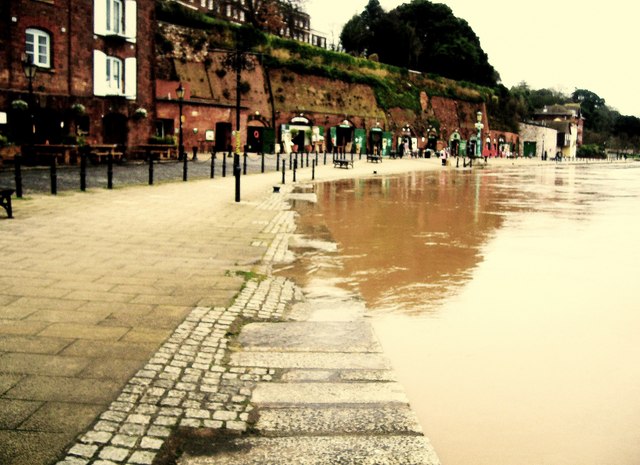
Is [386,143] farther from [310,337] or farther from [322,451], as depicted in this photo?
[322,451]

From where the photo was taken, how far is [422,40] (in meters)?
93.1

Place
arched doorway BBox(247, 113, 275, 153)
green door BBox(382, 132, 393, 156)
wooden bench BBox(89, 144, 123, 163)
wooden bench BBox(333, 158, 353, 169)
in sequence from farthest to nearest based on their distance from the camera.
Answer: green door BBox(382, 132, 393, 156) → arched doorway BBox(247, 113, 275, 153) → wooden bench BBox(333, 158, 353, 169) → wooden bench BBox(89, 144, 123, 163)

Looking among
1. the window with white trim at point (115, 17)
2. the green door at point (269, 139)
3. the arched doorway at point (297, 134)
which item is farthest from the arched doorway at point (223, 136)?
the window with white trim at point (115, 17)

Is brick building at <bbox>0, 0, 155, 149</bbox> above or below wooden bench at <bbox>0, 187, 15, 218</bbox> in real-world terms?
above

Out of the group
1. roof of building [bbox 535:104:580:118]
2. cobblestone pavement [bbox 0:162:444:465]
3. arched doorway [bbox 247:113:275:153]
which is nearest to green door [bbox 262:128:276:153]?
arched doorway [bbox 247:113:275:153]

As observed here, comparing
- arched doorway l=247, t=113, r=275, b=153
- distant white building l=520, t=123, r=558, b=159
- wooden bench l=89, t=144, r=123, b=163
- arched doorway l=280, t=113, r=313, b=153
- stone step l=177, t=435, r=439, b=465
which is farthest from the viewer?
distant white building l=520, t=123, r=558, b=159

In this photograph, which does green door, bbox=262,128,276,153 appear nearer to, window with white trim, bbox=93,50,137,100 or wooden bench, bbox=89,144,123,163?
window with white trim, bbox=93,50,137,100

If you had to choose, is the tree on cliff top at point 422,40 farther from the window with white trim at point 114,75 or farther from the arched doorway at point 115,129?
the arched doorway at point 115,129

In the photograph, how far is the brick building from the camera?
27094 millimetres

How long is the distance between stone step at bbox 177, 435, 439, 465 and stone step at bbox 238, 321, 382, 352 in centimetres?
156

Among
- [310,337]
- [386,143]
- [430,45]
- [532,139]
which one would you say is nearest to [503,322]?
[310,337]

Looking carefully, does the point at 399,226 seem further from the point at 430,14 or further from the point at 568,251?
the point at 430,14

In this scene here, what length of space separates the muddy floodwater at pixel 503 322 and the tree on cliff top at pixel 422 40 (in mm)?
75501

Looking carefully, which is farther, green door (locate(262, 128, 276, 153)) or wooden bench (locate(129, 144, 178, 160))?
green door (locate(262, 128, 276, 153))
